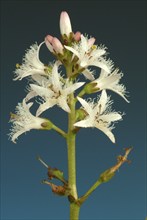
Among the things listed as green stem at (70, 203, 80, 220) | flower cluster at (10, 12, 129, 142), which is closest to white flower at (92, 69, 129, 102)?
flower cluster at (10, 12, 129, 142)

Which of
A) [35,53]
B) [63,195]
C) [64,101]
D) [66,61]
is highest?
[35,53]

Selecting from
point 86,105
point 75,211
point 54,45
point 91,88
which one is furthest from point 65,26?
point 75,211

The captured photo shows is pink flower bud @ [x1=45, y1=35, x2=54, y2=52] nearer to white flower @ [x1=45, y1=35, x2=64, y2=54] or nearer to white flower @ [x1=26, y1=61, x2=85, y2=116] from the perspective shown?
white flower @ [x1=45, y1=35, x2=64, y2=54]

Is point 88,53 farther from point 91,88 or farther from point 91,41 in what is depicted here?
point 91,88

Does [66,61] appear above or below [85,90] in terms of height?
above

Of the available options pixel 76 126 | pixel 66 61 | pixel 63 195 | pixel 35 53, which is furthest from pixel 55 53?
pixel 63 195

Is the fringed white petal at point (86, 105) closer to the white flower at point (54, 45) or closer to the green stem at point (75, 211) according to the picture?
the white flower at point (54, 45)

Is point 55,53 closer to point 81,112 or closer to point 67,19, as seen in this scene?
point 67,19

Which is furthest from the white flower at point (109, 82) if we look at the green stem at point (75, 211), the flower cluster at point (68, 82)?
the green stem at point (75, 211)
